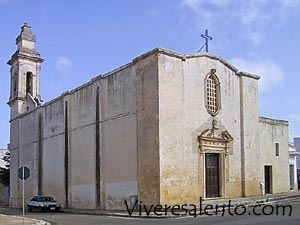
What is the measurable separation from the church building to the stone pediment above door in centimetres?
6

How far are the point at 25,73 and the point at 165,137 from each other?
24.1 meters

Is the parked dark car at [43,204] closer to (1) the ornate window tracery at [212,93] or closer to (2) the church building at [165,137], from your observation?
(2) the church building at [165,137]

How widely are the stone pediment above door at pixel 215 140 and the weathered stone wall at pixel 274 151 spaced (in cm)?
563

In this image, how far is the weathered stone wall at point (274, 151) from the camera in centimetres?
3625

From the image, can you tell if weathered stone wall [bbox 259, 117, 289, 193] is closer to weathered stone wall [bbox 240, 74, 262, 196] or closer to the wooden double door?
weathered stone wall [bbox 240, 74, 262, 196]

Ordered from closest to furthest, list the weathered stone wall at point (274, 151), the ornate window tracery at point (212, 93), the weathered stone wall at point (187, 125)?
the weathered stone wall at point (187, 125)
the ornate window tracery at point (212, 93)
the weathered stone wall at point (274, 151)

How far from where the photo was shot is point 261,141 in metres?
35.9

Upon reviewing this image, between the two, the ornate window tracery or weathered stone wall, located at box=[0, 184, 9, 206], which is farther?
weathered stone wall, located at box=[0, 184, 9, 206]

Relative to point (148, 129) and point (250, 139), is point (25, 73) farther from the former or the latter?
point (250, 139)

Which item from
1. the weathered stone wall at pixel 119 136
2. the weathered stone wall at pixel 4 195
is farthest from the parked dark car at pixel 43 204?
the weathered stone wall at pixel 4 195

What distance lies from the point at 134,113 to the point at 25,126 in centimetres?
2142

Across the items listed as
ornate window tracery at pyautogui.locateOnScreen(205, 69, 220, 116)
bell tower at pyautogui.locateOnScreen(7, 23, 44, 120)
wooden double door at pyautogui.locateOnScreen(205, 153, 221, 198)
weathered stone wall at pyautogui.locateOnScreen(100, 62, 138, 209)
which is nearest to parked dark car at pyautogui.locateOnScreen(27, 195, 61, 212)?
weathered stone wall at pyautogui.locateOnScreen(100, 62, 138, 209)

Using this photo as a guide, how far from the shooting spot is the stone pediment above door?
96.2 ft

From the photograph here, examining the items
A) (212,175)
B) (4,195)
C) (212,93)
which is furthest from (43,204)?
(4,195)
